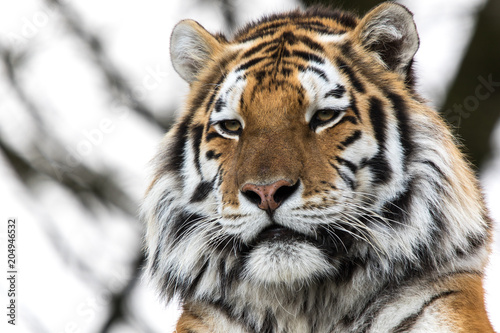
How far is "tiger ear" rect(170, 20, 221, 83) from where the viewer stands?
4102mm

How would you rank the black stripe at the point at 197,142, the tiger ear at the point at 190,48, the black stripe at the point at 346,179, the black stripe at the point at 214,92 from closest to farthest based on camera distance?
the black stripe at the point at 346,179 → the black stripe at the point at 197,142 → the black stripe at the point at 214,92 → the tiger ear at the point at 190,48

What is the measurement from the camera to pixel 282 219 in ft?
10.1

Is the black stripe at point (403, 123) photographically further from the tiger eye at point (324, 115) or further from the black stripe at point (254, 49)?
the black stripe at point (254, 49)

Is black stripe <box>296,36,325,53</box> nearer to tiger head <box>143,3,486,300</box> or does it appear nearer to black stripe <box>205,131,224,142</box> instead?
tiger head <box>143,3,486,300</box>

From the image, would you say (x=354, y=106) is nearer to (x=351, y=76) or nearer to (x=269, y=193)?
(x=351, y=76)

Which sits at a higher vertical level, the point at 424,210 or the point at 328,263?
the point at 424,210

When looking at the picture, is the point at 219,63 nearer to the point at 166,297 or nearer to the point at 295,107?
the point at 295,107

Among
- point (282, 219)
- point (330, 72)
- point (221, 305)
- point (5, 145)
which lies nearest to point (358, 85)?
point (330, 72)

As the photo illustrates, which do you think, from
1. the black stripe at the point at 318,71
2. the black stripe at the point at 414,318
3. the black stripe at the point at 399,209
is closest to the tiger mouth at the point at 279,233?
the black stripe at the point at 399,209

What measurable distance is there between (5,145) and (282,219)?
9.27 ft

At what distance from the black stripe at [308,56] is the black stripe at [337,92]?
0.75 ft

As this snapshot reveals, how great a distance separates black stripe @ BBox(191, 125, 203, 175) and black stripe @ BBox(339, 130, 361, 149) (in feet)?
2.59

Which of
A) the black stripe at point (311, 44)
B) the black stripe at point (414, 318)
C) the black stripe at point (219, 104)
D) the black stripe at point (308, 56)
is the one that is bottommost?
the black stripe at point (414, 318)

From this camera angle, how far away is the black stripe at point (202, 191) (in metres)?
3.59
